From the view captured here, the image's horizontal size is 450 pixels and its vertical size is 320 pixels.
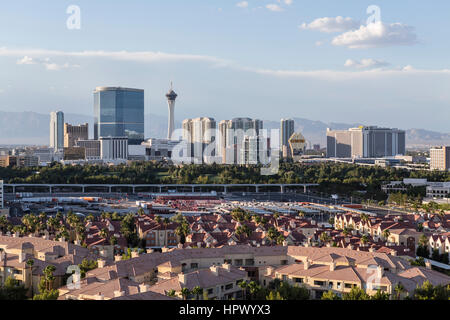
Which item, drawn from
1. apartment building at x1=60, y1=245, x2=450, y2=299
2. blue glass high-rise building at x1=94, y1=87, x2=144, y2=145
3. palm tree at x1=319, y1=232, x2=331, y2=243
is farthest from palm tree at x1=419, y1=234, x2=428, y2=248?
blue glass high-rise building at x1=94, y1=87, x2=144, y2=145

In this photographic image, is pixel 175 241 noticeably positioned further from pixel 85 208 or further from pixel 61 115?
pixel 61 115

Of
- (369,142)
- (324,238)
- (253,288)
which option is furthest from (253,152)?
(253,288)

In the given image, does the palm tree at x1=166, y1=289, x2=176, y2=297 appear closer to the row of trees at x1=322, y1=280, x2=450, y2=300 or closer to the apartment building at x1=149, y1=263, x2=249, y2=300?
the apartment building at x1=149, y1=263, x2=249, y2=300

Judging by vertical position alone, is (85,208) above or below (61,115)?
below

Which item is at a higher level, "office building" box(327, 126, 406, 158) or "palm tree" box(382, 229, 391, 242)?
"office building" box(327, 126, 406, 158)
